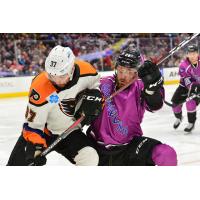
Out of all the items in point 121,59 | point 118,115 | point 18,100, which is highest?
point 121,59

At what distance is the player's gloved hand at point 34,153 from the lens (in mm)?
1895

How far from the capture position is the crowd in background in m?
5.18

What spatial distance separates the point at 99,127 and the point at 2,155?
1.14 m

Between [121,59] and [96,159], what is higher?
[121,59]

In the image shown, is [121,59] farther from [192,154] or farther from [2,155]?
[2,155]

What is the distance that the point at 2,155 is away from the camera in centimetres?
290

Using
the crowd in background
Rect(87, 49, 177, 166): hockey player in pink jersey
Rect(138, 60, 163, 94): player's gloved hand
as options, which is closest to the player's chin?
Rect(87, 49, 177, 166): hockey player in pink jersey

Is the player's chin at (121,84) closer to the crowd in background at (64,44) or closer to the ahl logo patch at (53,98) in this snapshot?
the ahl logo patch at (53,98)

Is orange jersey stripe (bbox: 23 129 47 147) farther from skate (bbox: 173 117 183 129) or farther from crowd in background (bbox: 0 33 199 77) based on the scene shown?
crowd in background (bbox: 0 33 199 77)

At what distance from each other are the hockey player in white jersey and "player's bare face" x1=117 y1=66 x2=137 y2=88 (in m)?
0.11
